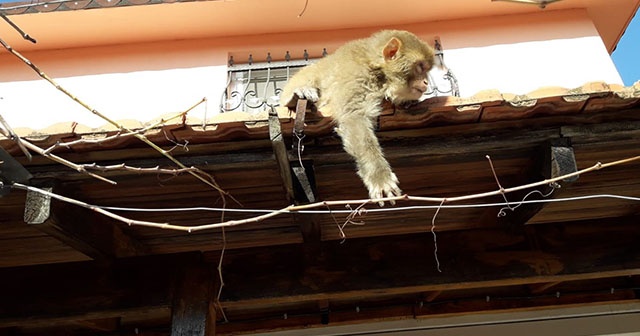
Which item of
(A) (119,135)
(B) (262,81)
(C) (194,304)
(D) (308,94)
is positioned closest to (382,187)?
(D) (308,94)

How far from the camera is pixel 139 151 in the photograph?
9.49 feet

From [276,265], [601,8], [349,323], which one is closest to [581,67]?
[601,8]

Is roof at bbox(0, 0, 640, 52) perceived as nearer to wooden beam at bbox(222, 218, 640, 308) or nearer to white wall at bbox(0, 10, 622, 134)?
white wall at bbox(0, 10, 622, 134)

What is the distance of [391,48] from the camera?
10.7 ft

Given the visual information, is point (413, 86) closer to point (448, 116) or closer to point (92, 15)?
point (448, 116)

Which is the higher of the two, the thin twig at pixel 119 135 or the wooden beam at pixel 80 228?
the thin twig at pixel 119 135

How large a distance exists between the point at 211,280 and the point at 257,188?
Result: 0.97m

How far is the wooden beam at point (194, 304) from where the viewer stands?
3547mm

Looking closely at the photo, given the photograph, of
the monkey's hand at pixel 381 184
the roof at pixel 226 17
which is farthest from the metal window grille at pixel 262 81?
the monkey's hand at pixel 381 184

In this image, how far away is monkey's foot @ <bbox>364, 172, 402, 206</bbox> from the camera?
2613mm

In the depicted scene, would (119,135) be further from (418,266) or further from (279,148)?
→ (418,266)

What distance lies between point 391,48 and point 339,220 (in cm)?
129

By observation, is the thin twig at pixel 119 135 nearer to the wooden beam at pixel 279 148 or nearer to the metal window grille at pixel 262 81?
the wooden beam at pixel 279 148

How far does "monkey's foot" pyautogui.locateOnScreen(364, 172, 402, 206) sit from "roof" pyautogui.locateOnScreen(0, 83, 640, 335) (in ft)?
1.06
